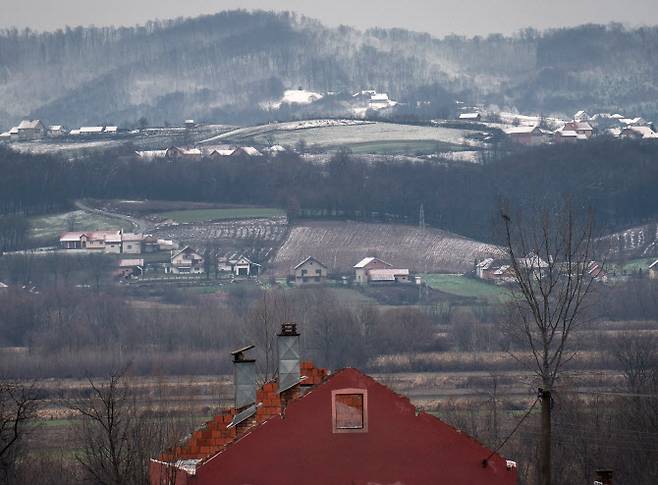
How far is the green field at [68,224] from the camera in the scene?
155250mm

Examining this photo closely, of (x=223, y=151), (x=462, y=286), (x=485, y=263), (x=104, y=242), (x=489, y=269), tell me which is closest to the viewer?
(x=462, y=286)

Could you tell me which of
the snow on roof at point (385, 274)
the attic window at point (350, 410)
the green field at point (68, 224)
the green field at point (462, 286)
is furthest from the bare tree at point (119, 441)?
the green field at point (68, 224)

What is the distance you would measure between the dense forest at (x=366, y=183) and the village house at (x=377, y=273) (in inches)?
442

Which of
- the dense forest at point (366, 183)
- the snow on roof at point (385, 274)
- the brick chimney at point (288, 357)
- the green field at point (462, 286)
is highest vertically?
the dense forest at point (366, 183)

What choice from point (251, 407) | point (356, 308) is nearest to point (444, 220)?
point (356, 308)

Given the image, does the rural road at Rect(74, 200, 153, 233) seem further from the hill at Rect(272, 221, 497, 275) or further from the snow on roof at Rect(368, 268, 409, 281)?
the snow on roof at Rect(368, 268, 409, 281)

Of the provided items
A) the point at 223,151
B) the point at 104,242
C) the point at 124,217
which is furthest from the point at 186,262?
the point at 223,151

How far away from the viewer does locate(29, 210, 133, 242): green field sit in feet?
509

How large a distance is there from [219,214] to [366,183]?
1161 cm

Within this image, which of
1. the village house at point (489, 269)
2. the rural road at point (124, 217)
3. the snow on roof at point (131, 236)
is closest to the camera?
the village house at point (489, 269)

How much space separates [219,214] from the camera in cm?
16150

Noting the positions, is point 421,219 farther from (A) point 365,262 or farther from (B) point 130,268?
(B) point 130,268

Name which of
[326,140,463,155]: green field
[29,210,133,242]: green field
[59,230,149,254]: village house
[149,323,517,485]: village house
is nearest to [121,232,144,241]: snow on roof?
[59,230,149,254]: village house

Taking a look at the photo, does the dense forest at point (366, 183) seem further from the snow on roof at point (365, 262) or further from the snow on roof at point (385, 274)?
the snow on roof at point (385, 274)
